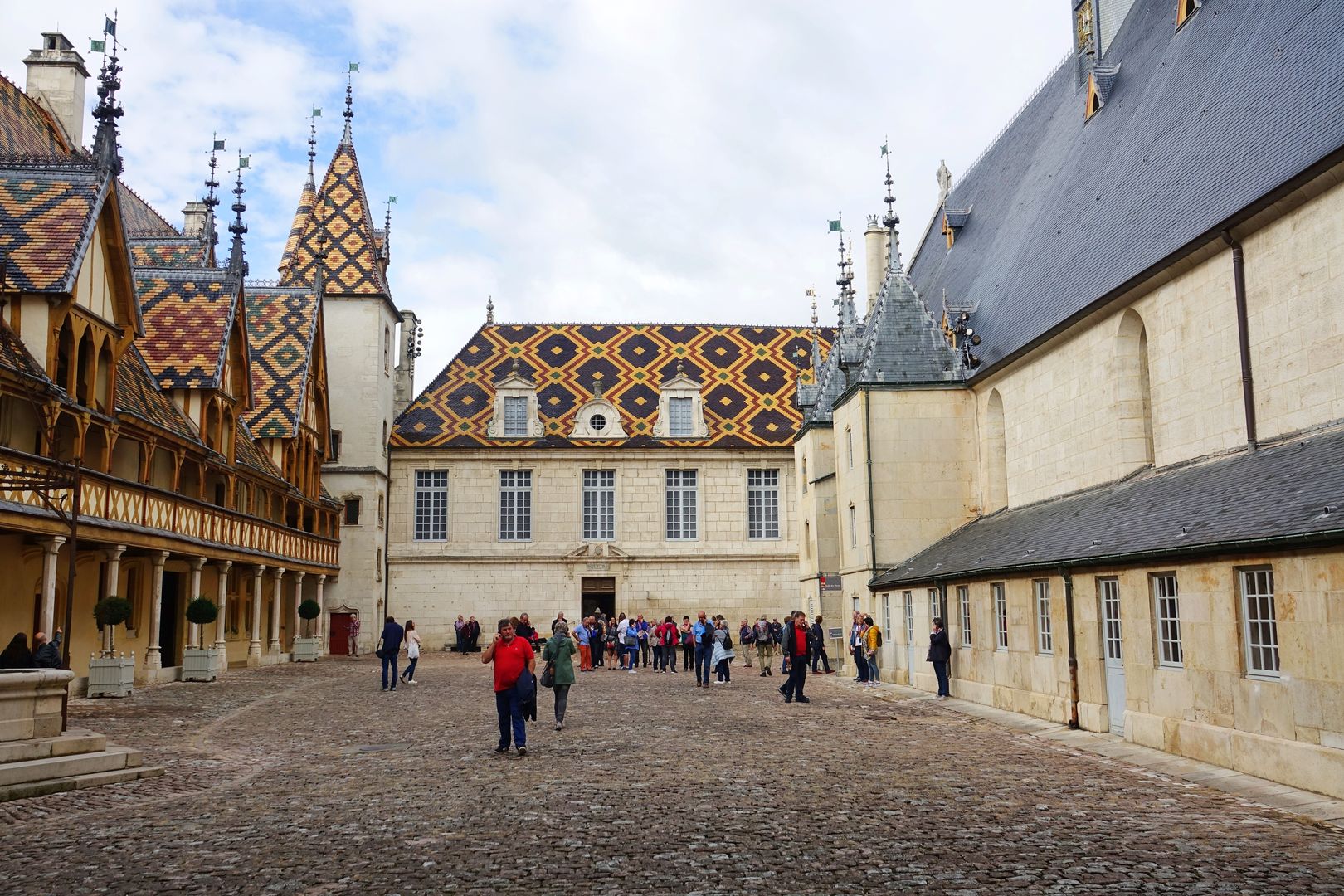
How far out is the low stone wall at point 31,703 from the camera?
370 inches

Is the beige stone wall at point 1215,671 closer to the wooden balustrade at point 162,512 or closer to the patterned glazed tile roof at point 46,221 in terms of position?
the wooden balustrade at point 162,512

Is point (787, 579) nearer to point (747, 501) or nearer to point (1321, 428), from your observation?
point (747, 501)

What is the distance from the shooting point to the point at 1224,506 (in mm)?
11633

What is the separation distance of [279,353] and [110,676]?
16557 millimetres

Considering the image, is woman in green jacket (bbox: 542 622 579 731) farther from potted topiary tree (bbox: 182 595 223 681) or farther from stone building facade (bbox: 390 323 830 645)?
stone building facade (bbox: 390 323 830 645)

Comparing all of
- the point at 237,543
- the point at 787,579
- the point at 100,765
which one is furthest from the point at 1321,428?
the point at 787,579

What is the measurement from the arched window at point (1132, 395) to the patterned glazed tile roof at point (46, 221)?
16031 mm

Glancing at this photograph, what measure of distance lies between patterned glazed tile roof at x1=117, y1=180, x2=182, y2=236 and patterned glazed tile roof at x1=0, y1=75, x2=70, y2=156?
6655 millimetres

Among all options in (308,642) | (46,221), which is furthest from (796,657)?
(308,642)

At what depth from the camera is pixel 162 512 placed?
21.0 meters

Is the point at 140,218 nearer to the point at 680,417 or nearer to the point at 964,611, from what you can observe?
the point at 680,417

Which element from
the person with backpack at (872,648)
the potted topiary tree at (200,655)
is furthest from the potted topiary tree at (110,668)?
the person with backpack at (872,648)

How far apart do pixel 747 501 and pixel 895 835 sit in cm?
3204

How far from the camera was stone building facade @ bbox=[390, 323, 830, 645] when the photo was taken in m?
38.5
